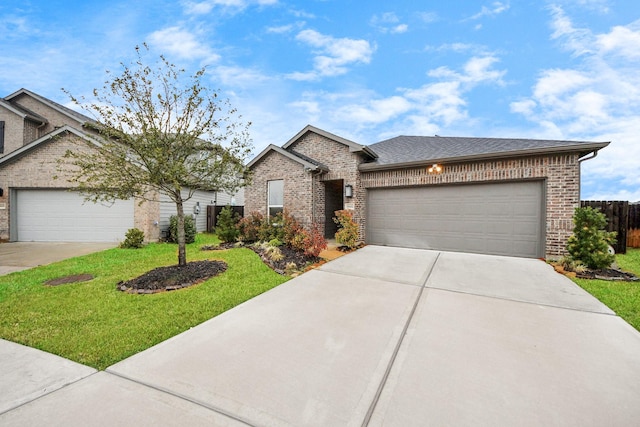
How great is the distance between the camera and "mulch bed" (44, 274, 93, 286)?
16.2ft

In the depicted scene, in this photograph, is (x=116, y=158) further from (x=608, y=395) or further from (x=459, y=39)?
(x=459, y=39)

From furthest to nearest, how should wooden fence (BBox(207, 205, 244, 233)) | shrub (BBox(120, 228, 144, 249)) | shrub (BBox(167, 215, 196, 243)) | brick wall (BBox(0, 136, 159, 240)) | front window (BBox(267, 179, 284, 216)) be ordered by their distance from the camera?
wooden fence (BBox(207, 205, 244, 233)), shrub (BBox(167, 215, 196, 243)), brick wall (BBox(0, 136, 159, 240)), front window (BBox(267, 179, 284, 216)), shrub (BBox(120, 228, 144, 249))

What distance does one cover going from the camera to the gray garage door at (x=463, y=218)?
685 centimetres

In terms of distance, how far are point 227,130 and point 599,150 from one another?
8835 mm

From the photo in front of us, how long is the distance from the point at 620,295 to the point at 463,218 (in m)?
3.72

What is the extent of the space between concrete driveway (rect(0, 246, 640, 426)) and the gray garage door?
11.7 ft

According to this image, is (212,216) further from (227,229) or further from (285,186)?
(285,186)

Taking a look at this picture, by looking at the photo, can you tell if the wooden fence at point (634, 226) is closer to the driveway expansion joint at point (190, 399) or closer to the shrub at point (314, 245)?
the shrub at point (314, 245)

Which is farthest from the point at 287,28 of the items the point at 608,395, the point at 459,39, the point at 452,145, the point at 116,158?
the point at 608,395

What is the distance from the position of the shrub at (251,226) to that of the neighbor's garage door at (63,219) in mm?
4954

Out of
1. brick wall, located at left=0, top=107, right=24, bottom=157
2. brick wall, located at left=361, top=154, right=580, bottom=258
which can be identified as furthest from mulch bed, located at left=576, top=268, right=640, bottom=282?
brick wall, located at left=0, top=107, right=24, bottom=157

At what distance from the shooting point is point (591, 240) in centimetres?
555

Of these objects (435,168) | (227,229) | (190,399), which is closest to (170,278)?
(190,399)

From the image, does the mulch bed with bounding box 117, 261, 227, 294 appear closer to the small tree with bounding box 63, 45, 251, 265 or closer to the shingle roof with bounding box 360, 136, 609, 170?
the small tree with bounding box 63, 45, 251, 265
